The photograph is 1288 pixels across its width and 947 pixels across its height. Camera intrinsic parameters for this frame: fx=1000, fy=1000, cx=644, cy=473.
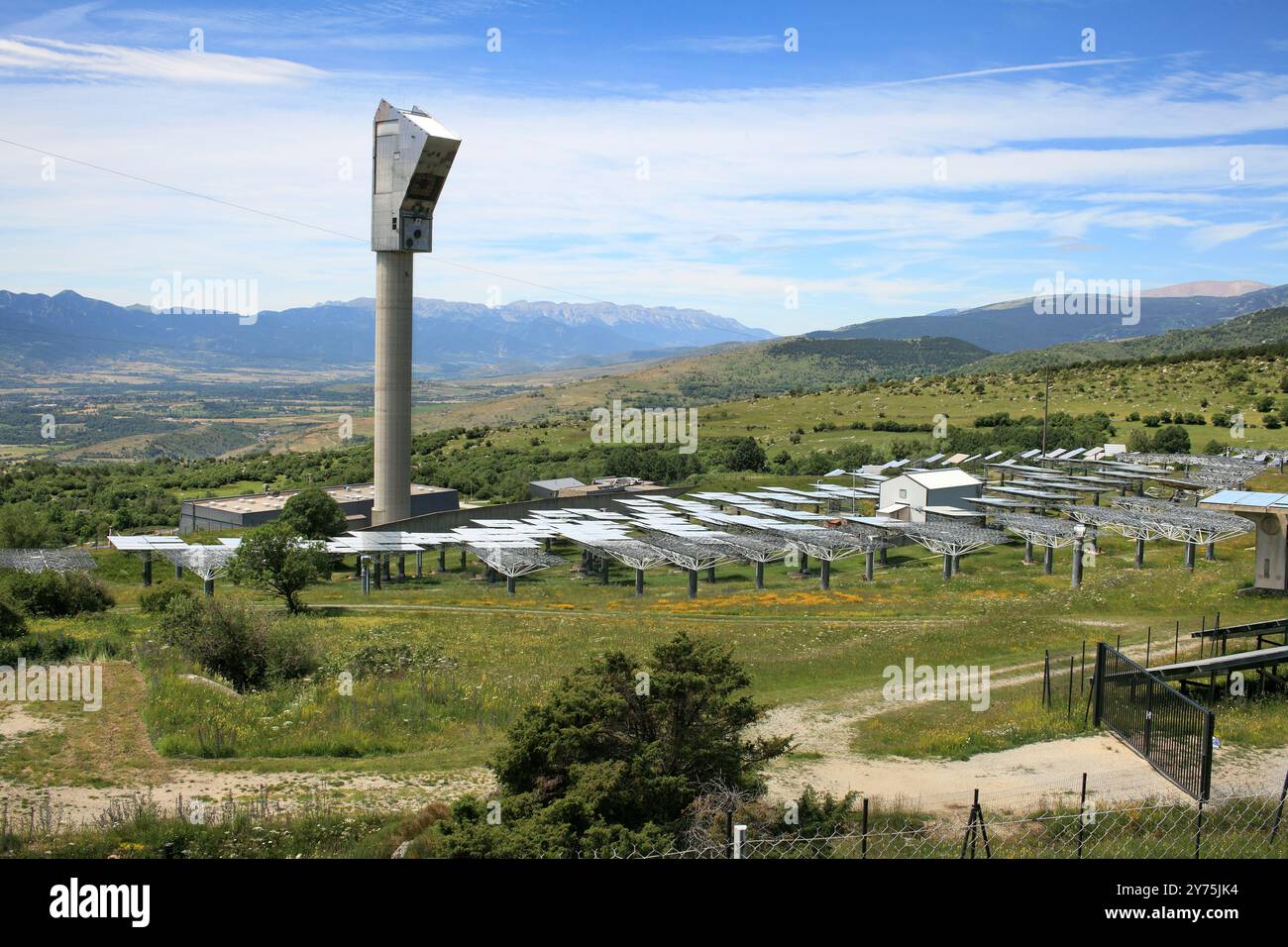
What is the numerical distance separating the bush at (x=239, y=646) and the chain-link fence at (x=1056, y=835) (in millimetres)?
16583

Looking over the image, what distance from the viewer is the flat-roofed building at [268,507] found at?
56906mm

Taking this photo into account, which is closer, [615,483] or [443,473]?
[615,483]

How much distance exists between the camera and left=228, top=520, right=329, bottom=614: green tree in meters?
39.0

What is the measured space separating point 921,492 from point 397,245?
32500 mm

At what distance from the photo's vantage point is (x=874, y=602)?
1443 inches

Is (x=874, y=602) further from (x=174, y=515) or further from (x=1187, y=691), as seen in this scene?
(x=174, y=515)

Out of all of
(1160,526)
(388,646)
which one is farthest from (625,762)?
(1160,526)

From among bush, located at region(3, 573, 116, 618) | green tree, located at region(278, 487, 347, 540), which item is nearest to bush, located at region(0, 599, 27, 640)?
bush, located at region(3, 573, 116, 618)

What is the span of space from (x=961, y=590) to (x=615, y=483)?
123 feet

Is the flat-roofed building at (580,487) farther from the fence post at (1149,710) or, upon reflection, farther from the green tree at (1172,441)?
the fence post at (1149,710)

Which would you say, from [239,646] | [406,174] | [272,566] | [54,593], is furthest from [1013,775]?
[406,174]

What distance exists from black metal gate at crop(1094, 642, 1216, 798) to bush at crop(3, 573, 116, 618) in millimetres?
34475

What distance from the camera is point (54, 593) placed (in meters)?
36.9

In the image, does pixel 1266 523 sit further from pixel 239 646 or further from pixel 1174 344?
pixel 1174 344
